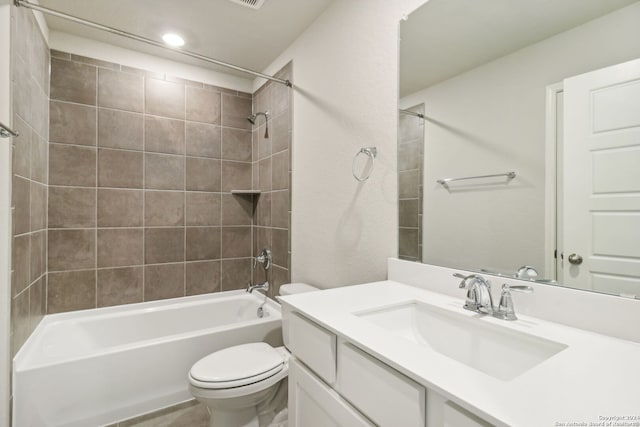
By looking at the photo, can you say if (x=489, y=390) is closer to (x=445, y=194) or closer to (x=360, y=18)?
(x=445, y=194)

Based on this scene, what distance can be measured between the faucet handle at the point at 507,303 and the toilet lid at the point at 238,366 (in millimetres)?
1109

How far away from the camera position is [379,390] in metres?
Answer: 0.67

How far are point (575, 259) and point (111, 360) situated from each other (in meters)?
2.14

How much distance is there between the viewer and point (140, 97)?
232 centimetres

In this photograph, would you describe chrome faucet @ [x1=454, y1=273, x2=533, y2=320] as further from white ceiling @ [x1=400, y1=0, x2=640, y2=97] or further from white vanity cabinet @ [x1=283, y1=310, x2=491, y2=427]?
white ceiling @ [x1=400, y1=0, x2=640, y2=97]

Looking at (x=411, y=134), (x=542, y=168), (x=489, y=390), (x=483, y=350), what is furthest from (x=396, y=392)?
(x=411, y=134)

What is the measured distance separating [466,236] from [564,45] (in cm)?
65

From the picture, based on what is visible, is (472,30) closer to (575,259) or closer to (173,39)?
(575,259)

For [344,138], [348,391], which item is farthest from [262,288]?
[348,391]

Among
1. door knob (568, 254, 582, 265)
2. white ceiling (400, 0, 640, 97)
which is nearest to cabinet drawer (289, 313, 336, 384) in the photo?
door knob (568, 254, 582, 265)

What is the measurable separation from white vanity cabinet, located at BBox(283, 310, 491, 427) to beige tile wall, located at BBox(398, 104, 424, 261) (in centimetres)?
61

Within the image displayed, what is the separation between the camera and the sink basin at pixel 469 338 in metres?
0.75

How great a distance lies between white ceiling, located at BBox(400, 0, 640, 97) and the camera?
33.7 inches

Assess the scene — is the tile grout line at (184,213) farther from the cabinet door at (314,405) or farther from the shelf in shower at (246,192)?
the cabinet door at (314,405)
